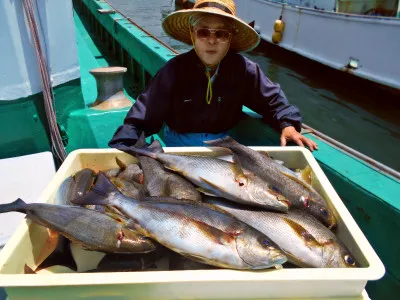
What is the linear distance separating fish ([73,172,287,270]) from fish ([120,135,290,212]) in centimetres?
18

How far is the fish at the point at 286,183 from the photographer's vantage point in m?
1.70

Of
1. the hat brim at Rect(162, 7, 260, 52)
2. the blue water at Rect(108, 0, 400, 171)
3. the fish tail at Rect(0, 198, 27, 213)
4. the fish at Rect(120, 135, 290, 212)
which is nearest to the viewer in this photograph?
the fish tail at Rect(0, 198, 27, 213)

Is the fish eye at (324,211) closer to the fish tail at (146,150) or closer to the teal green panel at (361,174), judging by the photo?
the teal green panel at (361,174)

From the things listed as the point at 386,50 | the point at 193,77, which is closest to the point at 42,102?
the point at 193,77

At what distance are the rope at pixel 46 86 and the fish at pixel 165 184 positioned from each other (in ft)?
4.80

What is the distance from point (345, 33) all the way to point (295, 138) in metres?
8.66

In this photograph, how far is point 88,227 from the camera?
1487 mm

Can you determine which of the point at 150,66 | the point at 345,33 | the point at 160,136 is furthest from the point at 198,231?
the point at 345,33

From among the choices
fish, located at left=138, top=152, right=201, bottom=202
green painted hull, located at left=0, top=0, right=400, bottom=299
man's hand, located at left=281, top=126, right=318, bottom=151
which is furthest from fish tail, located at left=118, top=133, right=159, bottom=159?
green painted hull, located at left=0, top=0, right=400, bottom=299

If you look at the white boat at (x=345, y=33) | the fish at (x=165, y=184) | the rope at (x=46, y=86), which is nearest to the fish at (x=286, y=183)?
the fish at (x=165, y=184)

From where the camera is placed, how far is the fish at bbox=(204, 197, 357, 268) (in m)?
1.43

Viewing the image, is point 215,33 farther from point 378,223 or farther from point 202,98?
point 378,223

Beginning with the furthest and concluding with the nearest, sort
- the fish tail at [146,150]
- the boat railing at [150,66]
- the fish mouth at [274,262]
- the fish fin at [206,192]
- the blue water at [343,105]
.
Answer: the blue water at [343,105]
the boat railing at [150,66]
the fish tail at [146,150]
the fish fin at [206,192]
the fish mouth at [274,262]

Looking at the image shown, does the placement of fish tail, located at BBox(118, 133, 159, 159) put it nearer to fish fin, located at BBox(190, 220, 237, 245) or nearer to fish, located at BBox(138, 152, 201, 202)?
fish, located at BBox(138, 152, 201, 202)
